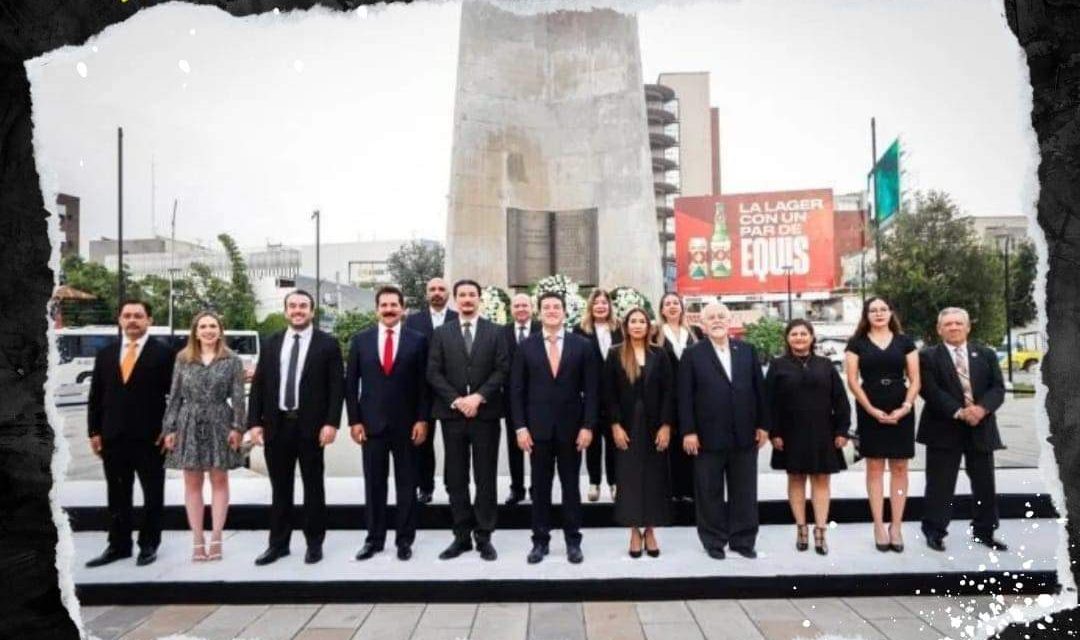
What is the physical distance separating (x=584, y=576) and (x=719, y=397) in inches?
53.0

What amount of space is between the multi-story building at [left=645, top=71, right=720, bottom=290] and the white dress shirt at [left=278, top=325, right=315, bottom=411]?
1856 inches

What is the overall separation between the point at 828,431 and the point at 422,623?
99.8 inches

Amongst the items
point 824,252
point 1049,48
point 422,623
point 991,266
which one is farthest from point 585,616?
point 824,252

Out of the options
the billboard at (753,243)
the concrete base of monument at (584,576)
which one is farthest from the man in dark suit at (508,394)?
the billboard at (753,243)

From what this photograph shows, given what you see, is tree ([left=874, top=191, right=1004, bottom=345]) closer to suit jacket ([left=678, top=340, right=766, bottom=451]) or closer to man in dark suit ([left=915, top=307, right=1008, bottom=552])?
man in dark suit ([left=915, top=307, right=1008, bottom=552])

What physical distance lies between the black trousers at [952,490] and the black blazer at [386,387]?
3048mm

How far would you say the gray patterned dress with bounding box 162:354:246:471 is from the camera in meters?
4.00

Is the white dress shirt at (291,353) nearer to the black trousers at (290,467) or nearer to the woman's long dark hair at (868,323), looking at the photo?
the black trousers at (290,467)

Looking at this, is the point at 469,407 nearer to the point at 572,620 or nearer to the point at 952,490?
the point at 572,620

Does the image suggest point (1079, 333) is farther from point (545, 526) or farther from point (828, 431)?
point (545, 526)

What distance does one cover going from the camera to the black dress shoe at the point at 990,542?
3.87 meters

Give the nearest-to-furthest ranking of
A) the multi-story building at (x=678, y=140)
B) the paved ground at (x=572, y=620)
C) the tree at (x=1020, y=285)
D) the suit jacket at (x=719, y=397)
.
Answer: the tree at (x=1020, y=285) < the paved ground at (x=572, y=620) < the suit jacket at (x=719, y=397) < the multi-story building at (x=678, y=140)

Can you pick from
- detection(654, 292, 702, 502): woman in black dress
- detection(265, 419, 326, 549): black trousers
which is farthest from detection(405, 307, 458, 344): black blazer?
detection(654, 292, 702, 502): woman in black dress

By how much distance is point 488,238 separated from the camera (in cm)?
993
